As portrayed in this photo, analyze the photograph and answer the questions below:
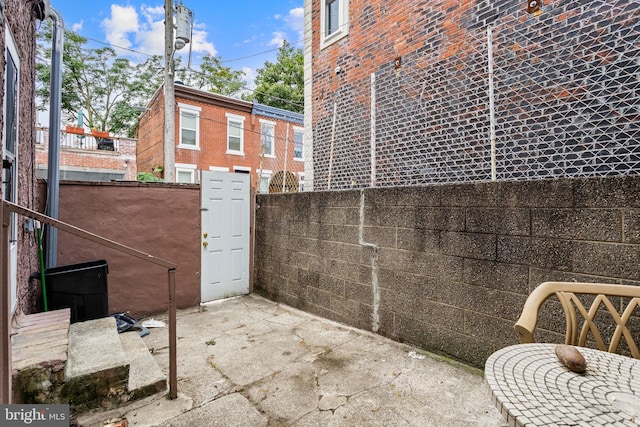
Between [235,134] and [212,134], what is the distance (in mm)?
1045

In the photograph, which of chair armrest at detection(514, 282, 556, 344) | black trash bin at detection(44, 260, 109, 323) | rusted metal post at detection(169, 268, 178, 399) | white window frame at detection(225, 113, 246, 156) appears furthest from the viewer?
white window frame at detection(225, 113, 246, 156)

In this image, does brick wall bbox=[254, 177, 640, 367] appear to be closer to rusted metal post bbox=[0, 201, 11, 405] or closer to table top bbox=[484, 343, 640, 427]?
table top bbox=[484, 343, 640, 427]

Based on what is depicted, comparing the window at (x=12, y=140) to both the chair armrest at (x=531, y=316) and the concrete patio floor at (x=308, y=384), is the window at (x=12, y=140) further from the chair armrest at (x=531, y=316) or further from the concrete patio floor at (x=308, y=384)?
the chair armrest at (x=531, y=316)

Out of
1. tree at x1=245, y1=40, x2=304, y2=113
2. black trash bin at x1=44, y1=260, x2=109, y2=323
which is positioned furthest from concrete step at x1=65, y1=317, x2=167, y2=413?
tree at x1=245, y1=40, x2=304, y2=113

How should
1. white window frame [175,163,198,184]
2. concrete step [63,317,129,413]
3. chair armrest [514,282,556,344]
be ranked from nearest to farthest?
chair armrest [514,282,556,344] → concrete step [63,317,129,413] → white window frame [175,163,198,184]

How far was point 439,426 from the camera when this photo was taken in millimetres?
1832

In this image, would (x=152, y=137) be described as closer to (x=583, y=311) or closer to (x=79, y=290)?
(x=79, y=290)

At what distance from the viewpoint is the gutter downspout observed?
11.3 feet

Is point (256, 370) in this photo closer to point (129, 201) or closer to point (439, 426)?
point (439, 426)

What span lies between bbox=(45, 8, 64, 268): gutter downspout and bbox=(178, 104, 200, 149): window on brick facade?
29.5 ft

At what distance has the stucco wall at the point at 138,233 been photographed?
3.85m

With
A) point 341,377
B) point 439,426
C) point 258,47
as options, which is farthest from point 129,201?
point 258,47

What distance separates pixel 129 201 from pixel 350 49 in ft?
15.3

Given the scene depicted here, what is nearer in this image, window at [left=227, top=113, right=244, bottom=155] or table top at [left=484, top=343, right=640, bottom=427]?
table top at [left=484, top=343, right=640, bottom=427]
